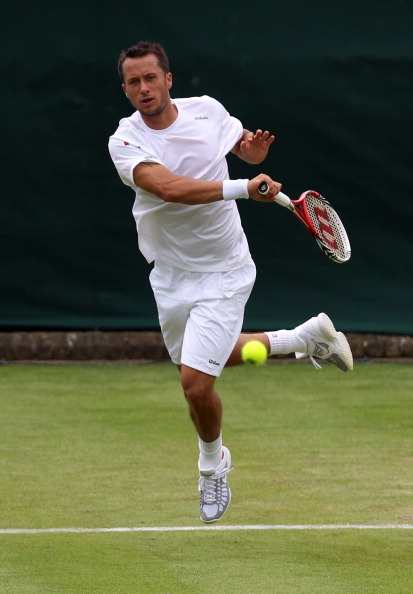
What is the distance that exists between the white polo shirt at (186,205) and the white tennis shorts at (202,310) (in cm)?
5

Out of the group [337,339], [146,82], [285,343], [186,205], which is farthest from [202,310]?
[146,82]

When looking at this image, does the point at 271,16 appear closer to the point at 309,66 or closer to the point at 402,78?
the point at 309,66

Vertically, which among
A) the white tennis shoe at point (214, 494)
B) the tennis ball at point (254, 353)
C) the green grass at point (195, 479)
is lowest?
the green grass at point (195, 479)

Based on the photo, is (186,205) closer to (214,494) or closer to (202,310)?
(202,310)

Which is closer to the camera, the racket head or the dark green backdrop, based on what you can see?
the racket head

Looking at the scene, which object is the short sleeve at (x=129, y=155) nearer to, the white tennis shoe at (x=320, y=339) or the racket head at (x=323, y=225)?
the racket head at (x=323, y=225)

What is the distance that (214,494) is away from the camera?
18.8 feet

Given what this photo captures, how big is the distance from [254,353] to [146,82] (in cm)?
127

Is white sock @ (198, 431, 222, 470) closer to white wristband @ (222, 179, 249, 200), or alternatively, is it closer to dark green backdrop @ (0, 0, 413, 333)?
white wristband @ (222, 179, 249, 200)

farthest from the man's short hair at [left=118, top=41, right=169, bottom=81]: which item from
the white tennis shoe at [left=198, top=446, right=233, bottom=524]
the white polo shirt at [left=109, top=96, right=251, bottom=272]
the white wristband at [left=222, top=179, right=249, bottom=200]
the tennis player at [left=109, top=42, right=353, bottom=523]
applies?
the white tennis shoe at [left=198, top=446, right=233, bottom=524]

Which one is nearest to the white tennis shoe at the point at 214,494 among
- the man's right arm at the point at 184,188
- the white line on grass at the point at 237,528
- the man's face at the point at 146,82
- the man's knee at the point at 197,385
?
the white line on grass at the point at 237,528

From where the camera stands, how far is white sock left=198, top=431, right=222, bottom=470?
579cm

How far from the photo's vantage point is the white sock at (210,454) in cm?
579

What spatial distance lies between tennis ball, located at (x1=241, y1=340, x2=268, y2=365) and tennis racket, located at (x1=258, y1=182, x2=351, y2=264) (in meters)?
0.52
